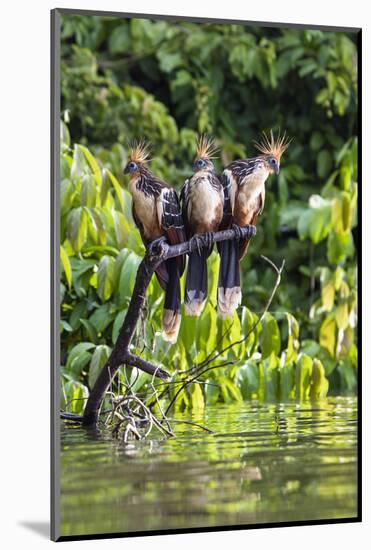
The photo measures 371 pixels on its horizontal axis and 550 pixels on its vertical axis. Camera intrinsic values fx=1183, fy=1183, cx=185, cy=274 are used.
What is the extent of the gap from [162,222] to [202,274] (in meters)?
0.24

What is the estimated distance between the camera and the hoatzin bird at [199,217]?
413 cm

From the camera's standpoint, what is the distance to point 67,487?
3855 mm

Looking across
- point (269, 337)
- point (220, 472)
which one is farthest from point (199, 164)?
point (220, 472)

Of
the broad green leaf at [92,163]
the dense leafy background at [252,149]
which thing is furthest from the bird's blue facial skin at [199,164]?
the broad green leaf at [92,163]

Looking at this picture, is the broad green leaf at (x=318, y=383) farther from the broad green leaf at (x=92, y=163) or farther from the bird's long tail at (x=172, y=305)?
the broad green leaf at (x=92, y=163)

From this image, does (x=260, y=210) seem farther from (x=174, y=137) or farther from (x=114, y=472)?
(x=114, y=472)

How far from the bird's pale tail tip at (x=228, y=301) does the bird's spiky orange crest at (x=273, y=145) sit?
0.52m

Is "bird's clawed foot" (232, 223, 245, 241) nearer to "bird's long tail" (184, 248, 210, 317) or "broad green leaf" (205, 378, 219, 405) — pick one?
"bird's long tail" (184, 248, 210, 317)

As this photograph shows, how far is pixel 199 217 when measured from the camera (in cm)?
413

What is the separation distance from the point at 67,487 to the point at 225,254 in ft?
3.28

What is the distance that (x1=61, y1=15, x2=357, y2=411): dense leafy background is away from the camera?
167 inches

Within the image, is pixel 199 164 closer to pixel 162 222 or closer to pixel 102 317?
pixel 162 222
